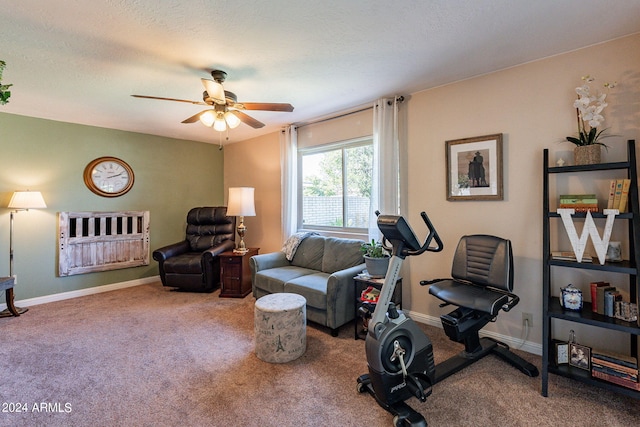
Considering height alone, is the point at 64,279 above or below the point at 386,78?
below

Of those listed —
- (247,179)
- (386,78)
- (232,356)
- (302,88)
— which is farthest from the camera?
(247,179)

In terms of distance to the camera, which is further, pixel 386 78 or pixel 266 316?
pixel 386 78

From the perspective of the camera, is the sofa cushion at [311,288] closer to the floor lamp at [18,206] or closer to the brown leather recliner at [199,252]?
the brown leather recliner at [199,252]

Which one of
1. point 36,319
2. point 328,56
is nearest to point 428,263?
point 328,56

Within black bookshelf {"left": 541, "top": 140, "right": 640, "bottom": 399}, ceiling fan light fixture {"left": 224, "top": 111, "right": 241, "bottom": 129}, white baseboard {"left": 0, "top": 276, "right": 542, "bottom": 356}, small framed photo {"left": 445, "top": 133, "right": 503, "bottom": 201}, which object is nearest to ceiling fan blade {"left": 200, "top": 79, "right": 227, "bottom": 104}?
ceiling fan light fixture {"left": 224, "top": 111, "right": 241, "bottom": 129}

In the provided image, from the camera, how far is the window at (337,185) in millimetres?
3686

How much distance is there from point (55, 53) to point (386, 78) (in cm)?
270

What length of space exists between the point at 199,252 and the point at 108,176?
1719mm

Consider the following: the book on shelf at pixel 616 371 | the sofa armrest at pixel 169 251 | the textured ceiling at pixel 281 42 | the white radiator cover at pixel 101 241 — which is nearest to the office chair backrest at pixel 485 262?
the book on shelf at pixel 616 371

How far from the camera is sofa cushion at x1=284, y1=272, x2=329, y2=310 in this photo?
2.80 metres

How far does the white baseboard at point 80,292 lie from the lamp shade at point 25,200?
3.99 ft

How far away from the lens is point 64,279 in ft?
13.1

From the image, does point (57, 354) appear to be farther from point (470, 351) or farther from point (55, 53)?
point (470, 351)

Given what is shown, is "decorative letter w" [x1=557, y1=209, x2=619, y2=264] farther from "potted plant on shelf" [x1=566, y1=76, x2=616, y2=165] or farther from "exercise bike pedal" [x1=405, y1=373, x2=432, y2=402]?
"exercise bike pedal" [x1=405, y1=373, x2=432, y2=402]
